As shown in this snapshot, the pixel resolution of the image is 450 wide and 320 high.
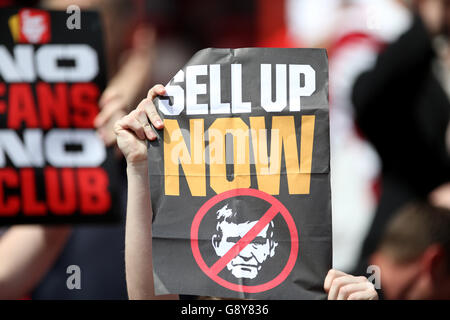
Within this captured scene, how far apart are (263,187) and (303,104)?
16cm

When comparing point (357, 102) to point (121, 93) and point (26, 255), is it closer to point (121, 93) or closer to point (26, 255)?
point (121, 93)

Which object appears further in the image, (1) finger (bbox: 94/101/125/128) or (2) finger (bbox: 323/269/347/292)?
(1) finger (bbox: 94/101/125/128)

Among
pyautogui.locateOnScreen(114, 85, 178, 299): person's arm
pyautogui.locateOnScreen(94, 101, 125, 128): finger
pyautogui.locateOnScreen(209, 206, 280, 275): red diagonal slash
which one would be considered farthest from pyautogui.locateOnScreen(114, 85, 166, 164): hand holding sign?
pyautogui.locateOnScreen(209, 206, 280, 275): red diagonal slash

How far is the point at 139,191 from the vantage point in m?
1.15

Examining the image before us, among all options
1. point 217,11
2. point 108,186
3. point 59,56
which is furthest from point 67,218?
point 217,11

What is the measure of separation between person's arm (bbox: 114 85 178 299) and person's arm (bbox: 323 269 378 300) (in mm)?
281

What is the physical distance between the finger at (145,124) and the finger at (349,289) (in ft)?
1.38

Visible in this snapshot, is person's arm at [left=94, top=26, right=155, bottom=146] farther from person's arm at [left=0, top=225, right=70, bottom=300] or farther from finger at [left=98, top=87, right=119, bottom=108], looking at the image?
person's arm at [left=0, top=225, right=70, bottom=300]

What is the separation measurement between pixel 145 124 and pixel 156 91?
2.4 inches

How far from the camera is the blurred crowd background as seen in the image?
131cm

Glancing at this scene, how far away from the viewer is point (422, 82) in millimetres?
1998

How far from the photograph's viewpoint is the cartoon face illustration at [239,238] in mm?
1111

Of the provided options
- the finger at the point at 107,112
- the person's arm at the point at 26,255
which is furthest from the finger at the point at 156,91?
the person's arm at the point at 26,255
